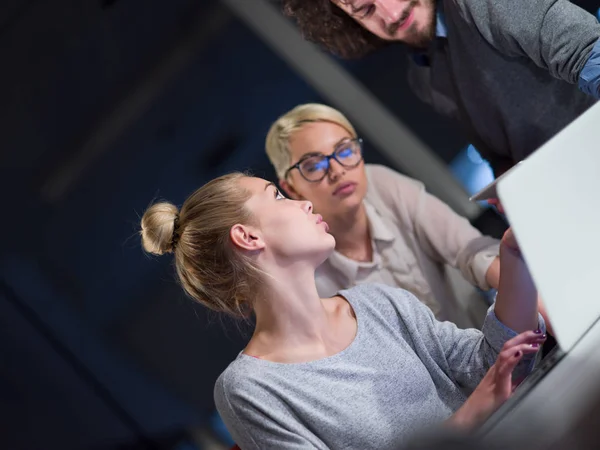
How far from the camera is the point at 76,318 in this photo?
2037 millimetres

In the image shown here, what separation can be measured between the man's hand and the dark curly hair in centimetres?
93

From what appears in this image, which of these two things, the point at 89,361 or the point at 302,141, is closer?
the point at 302,141

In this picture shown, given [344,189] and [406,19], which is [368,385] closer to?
[344,189]

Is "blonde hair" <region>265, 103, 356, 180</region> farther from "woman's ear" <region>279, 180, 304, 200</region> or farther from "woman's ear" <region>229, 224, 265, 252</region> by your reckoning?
"woman's ear" <region>229, 224, 265, 252</region>

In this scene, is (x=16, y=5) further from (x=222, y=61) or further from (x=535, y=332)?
(x=535, y=332)

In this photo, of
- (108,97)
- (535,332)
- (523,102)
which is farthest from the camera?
(108,97)

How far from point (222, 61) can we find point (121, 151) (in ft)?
1.45

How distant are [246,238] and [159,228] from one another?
165mm

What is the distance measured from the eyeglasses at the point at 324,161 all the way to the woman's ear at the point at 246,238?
1.38 feet

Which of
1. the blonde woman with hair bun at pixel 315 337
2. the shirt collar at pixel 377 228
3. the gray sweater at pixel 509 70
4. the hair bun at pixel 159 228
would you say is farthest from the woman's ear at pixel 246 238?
the gray sweater at pixel 509 70

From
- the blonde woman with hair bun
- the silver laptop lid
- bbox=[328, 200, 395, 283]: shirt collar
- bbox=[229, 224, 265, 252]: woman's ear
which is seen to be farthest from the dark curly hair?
the silver laptop lid

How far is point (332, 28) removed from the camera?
1924 millimetres

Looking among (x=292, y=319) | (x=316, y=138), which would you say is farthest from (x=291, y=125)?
(x=292, y=319)

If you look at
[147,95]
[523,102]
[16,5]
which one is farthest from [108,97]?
[523,102]
